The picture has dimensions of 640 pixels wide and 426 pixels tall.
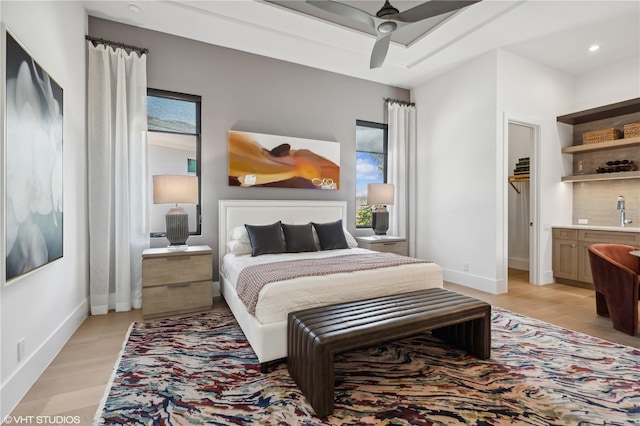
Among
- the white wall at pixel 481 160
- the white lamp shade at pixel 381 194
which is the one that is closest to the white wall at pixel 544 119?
the white wall at pixel 481 160

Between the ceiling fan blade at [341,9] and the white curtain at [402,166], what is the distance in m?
2.70

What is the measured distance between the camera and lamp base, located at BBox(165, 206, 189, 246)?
343 centimetres

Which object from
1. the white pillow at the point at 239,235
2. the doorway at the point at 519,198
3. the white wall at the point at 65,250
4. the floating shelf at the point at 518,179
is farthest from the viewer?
the doorway at the point at 519,198

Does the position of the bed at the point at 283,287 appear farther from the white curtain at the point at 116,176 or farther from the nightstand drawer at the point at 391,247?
the white curtain at the point at 116,176

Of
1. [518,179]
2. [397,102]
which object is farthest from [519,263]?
[397,102]

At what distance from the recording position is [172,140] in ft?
13.0

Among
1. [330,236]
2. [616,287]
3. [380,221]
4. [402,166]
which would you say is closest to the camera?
[616,287]

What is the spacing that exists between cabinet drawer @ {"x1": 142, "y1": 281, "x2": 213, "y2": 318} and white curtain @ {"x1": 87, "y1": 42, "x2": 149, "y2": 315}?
1.74 feet

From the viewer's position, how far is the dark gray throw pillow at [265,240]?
349 centimetres

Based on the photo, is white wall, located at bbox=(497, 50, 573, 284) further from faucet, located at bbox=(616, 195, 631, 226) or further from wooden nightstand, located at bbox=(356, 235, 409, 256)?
wooden nightstand, located at bbox=(356, 235, 409, 256)

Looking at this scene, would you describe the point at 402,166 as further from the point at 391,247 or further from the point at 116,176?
the point at 116,176

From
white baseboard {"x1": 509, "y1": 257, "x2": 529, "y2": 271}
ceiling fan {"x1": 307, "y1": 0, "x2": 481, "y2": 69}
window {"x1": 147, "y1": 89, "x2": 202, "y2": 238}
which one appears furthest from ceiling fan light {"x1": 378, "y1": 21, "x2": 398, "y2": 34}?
white baseboard {"x1": 509, "y1": 257, "x2": 529, "y2": 271}

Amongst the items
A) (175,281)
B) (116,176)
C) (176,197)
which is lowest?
(175,281)

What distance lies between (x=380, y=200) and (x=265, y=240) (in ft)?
6.47
